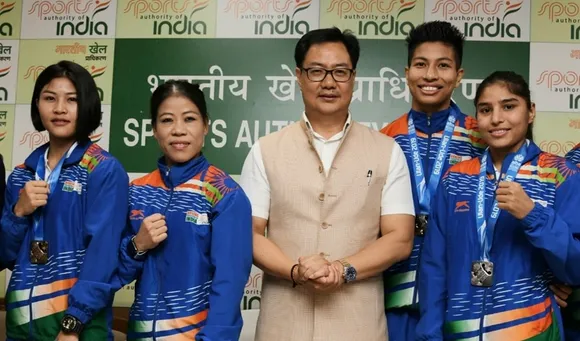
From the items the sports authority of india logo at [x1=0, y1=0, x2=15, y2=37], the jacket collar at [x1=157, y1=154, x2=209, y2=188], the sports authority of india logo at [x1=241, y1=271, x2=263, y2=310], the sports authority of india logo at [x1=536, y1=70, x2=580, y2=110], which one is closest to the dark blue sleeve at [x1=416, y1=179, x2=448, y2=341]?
the jacket collar at [x1=157, y1=154, x2=209, y2=188]

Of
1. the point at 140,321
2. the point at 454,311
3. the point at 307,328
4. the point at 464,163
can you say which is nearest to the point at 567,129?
the point at 464,163

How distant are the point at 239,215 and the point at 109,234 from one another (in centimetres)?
44

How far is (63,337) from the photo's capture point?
7.14 ft

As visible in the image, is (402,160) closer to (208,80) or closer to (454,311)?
(454,311)

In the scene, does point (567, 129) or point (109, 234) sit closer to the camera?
point (109, 234)

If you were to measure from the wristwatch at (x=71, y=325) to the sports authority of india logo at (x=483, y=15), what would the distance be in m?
2.92

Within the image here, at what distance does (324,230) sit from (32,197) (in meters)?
1.02

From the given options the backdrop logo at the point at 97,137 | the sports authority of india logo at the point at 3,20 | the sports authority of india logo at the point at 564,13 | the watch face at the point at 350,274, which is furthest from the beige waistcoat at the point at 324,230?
the sports authority of india logo at the point at 3,20

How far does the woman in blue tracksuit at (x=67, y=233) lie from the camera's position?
221cm

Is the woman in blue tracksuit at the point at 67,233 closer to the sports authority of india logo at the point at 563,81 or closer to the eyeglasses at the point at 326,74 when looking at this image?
the eyeglasses at the point at 326,74

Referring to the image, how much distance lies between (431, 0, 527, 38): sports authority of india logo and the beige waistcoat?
6.35ft

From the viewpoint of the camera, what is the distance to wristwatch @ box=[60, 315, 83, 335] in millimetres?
2158

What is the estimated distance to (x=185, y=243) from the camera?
222 cm

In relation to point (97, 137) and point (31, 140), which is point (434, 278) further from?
point (31, 140)
